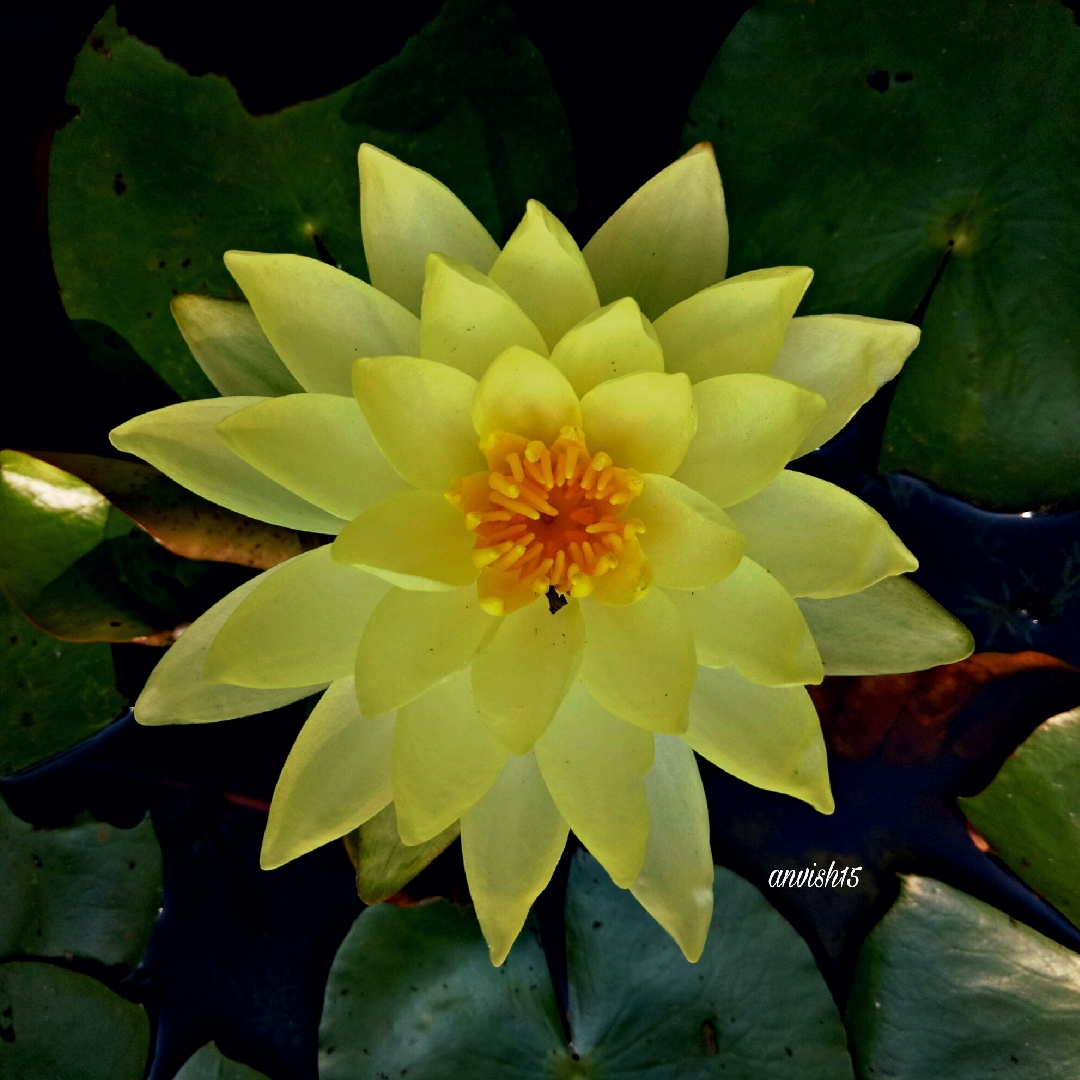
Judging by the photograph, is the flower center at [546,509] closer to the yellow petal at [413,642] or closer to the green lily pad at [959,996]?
the yellow petal at [413,642]

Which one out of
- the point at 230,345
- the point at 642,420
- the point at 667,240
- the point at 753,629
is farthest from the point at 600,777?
the point at 230,345

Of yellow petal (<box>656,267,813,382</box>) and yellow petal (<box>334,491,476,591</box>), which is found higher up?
yellow petal (<box>656,267,813,382</box>)

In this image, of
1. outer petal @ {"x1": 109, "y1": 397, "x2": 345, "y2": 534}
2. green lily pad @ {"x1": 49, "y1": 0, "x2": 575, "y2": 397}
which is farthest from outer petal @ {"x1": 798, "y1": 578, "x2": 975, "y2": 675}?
green lily pad @ {"x1": 49, "y1": 0, "x2": 575, "y2": 397}

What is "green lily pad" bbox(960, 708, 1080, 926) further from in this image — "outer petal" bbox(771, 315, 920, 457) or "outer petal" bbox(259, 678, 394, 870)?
"outer petal" bbox(259, 678, 394, 870)

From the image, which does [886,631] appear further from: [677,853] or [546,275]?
[546,275]

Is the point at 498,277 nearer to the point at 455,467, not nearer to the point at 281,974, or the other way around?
the point at 455,467

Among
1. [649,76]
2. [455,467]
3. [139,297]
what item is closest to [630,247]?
[455,467]

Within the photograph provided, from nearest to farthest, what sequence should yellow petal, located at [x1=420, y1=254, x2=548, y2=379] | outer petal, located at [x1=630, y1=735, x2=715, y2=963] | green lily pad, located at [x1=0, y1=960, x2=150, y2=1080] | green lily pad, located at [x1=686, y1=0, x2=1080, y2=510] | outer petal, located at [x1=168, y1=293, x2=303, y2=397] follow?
1. yellow petal, located at [x1=420, y1=254, x2=548, y2=379]
2. outer petal, located at [x1=630, y1=735, x2=715, y2=963]
3. outer petal, located at [x1=168, y1=293, x2=303, y2=397]
4. green lily pad, located at [x1=686, y1=0, x2=1080, y2=510]
5. green lily pad, located at [x1=0, y1=960, x2=150, y2=1080]
